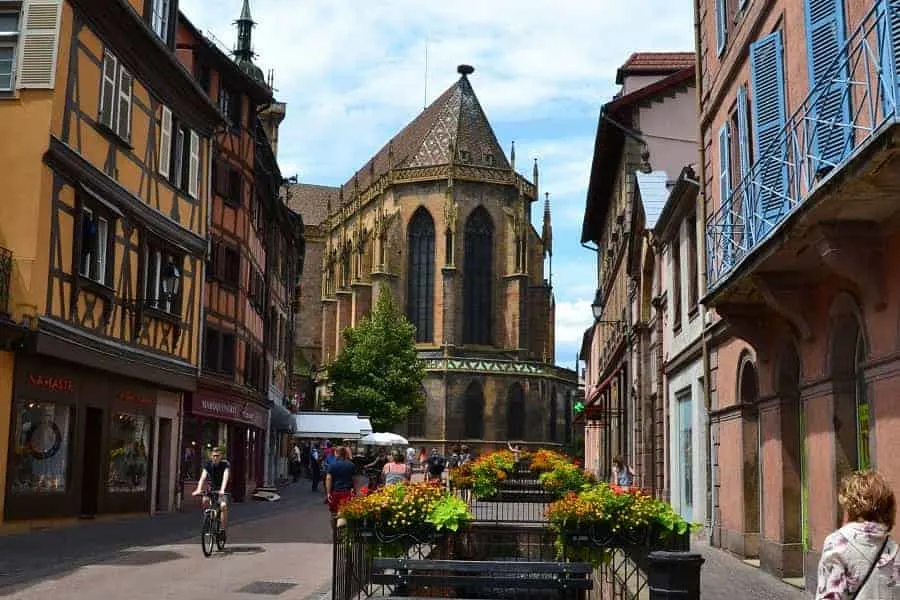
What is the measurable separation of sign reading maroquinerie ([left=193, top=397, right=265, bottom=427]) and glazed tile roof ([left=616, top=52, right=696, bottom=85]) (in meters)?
15.4

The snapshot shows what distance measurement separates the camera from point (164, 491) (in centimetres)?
2480

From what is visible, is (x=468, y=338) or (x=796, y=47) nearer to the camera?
(x=796, y=47)

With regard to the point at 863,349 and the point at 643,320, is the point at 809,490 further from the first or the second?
the point at 643,320

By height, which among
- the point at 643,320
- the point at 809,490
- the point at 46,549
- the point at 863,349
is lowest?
the point at 46,549

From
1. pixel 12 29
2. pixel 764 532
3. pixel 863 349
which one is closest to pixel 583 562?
pixel 863 349

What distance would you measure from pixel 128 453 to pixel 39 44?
8.74m

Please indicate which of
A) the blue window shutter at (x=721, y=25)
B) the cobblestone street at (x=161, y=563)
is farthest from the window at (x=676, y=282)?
the cobblestone street at (x=161, y=563)

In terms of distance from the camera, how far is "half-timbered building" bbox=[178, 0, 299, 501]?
92.9 ft

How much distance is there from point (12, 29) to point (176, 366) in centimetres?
887

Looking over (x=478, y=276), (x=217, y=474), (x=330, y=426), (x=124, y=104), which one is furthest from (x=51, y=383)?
(x=478, y=276)

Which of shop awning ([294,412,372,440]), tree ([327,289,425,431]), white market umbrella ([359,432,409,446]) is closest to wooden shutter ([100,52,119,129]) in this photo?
shop awning ([294,412,372,440])

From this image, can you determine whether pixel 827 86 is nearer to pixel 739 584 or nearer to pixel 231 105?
pixel 739 584

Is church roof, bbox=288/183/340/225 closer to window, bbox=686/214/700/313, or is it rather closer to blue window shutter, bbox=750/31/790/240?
window, bbox=686/214/700/313

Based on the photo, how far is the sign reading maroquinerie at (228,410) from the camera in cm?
2698
